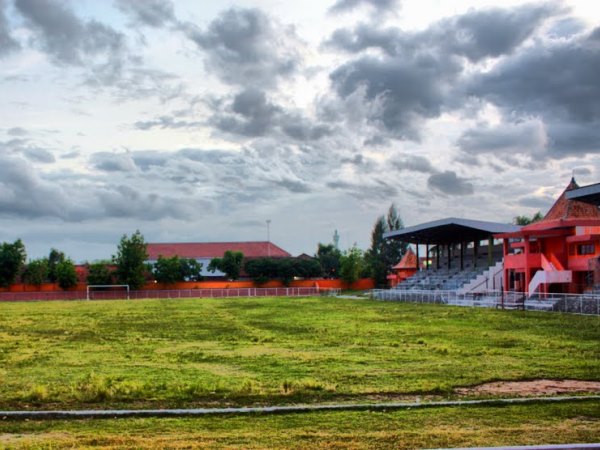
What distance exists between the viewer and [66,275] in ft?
264

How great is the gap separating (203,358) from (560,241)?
33.9m

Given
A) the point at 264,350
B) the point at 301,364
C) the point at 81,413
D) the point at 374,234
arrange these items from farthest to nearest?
the point at 374,234 < the point at 264,350 < the point at 301,364 < the point at 81,413

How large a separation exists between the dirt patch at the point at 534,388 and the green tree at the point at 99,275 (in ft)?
244

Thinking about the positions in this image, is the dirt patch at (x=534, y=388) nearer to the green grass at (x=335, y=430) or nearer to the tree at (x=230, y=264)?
the green grass at (x=335, y=430)

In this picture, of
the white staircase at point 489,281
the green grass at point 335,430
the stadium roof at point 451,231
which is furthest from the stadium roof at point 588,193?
the green grass at point 335,430

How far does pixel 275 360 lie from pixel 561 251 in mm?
33431

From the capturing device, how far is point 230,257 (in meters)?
89.1

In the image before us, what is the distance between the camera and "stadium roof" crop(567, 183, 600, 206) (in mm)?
33094

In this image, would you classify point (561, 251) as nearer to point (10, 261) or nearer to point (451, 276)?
point (451, 276)

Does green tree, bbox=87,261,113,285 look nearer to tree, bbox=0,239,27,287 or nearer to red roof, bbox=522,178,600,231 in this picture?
tree, bbox=0,239,27,287

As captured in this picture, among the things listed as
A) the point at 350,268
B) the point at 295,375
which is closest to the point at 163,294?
the point at 350,268

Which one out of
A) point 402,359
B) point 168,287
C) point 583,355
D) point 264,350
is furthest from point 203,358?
point 168,287

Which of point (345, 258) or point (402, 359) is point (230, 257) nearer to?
point (345, 258)

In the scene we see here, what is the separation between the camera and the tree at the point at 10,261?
81250 millimetres
